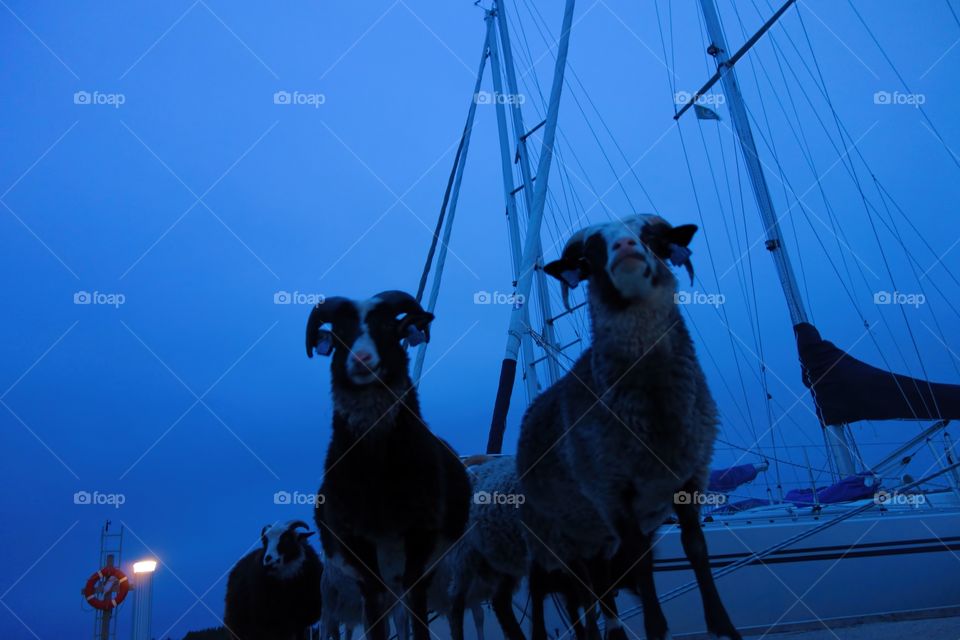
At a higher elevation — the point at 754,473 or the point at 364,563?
the point at 754,473

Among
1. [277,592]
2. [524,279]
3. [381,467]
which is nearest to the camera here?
[381,467]

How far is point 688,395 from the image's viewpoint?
395cm

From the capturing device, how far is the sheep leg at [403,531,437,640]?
15.3 feet

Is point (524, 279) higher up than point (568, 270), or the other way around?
point (524, 279)

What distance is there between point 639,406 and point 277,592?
7.10 m

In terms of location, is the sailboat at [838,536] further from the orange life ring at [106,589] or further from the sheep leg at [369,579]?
the orange life ring at [106,589]

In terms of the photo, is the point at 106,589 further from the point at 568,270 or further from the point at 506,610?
the point at 568,270

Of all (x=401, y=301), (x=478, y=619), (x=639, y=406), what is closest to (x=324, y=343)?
(x=401, y=301)

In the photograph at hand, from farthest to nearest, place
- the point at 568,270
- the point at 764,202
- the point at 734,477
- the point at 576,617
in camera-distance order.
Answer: the point at 734,477, the point at 764,202, the point at 576,617, the point at 568,270

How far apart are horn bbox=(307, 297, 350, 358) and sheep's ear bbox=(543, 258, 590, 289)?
181 centimetres

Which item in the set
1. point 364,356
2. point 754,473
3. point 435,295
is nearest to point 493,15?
point 435,295

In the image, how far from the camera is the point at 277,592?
8.67 m

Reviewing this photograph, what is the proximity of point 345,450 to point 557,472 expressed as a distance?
1765 mm

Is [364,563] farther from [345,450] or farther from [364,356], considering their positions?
[364,356]
